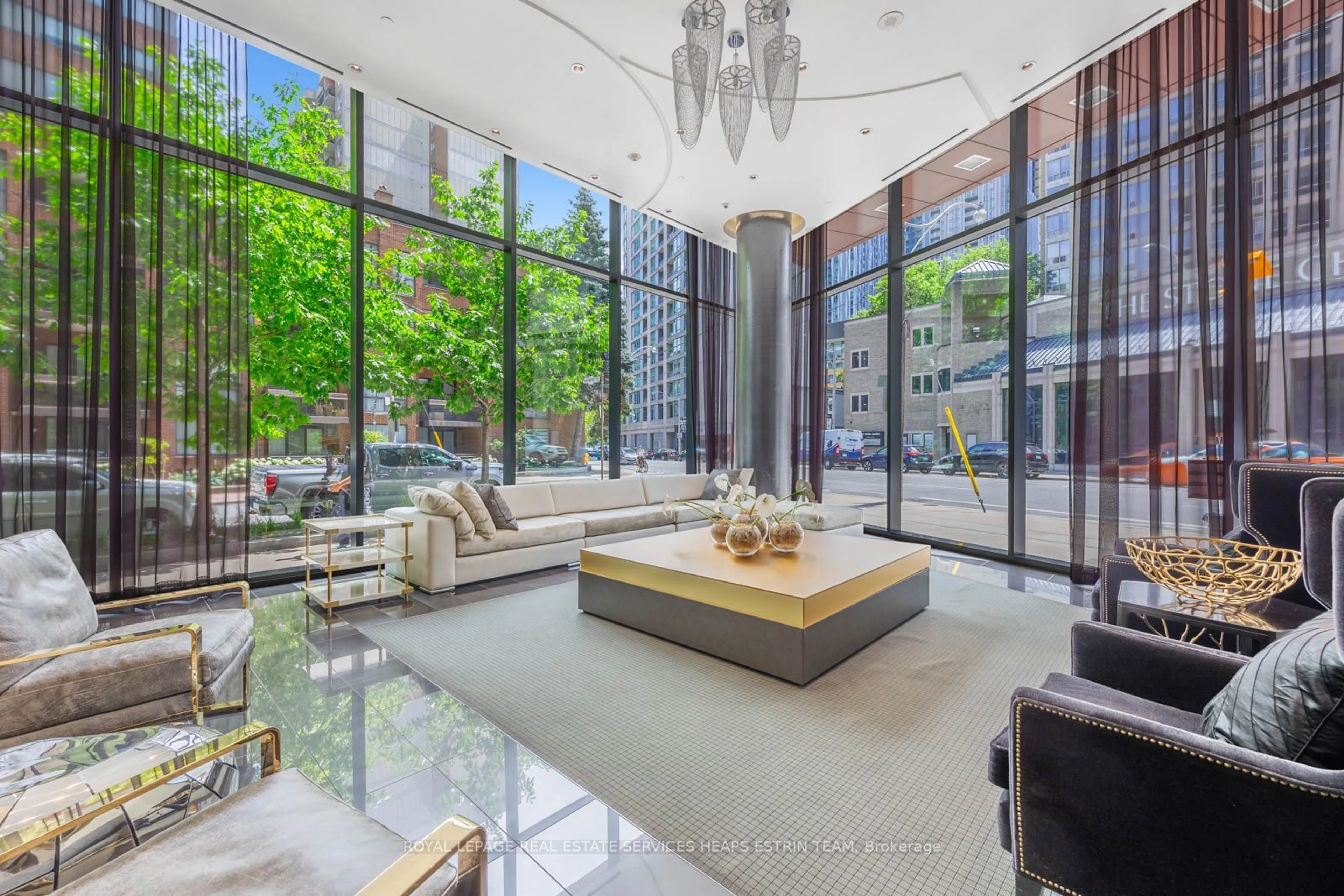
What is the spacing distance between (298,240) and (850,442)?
19.7 ft

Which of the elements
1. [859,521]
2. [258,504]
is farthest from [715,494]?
[258,504]

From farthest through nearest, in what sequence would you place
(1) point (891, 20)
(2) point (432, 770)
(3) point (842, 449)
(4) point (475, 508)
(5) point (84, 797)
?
1. (3) point (842, 449)
2. (4) point (475, 508)
3. (1) point (891, 20)
4. (2) point (432, 770)
5. (5) point (84, 797)

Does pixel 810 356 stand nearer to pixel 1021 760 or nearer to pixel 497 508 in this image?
pixel 497 508

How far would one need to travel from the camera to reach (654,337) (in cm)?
750

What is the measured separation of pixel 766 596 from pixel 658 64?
355cm

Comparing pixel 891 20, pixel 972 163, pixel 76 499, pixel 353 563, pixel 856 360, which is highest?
pixel 972 163

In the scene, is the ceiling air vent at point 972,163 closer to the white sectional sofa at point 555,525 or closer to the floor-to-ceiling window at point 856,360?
the floor-to-ceiling window at point 856,360

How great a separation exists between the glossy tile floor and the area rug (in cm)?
9

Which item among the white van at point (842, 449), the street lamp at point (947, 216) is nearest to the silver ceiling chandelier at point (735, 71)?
the street lamp at point (947, 216)

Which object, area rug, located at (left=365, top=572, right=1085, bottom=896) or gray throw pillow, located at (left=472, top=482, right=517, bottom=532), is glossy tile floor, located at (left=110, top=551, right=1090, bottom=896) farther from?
gray throw pillow, located at (left=472, top=482, right=517, bottom=532)

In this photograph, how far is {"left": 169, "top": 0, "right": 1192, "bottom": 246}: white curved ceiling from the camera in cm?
325

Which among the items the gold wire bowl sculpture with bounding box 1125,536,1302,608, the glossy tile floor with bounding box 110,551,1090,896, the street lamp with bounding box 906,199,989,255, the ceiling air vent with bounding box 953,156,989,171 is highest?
the ceiling air vent with bounding box 953,156,989,171

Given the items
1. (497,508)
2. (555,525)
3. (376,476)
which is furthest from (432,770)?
(376,476)

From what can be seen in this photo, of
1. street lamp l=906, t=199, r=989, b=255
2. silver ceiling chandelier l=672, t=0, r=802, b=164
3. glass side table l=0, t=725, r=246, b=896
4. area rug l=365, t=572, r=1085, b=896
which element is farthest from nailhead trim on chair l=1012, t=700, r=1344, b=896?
street lamp l=906, t=199, r=989, b=255
